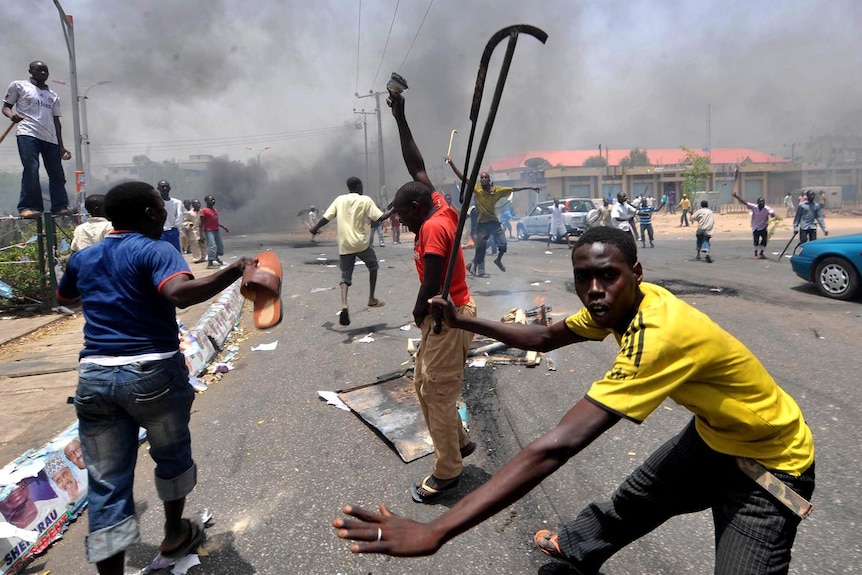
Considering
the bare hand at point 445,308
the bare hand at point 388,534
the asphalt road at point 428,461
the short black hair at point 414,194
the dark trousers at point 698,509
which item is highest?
the short black hair at point 414,194

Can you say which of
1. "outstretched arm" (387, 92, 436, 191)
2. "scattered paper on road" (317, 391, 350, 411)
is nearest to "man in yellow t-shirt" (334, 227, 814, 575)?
"outstretched arm" (387, 92, 436, 191)

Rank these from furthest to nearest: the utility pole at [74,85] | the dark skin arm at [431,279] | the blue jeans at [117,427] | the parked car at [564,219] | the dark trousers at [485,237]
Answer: the parked car at [564,219] < the utility pole at [74,85] < the dark trousers at [485,237] < the dark skin arm at [431,279] < the blue jeans at [117,427]

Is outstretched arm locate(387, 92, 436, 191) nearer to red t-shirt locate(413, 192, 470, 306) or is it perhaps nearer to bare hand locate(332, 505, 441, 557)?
red t-shirt locate(413, 192, 470, 306)

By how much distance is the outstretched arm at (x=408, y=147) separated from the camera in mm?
3443

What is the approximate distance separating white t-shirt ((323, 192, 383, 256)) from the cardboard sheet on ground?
229 centimetres

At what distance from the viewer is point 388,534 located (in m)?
1.25

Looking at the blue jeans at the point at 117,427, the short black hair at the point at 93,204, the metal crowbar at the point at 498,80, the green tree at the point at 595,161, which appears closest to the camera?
the metal crowbar at the point at 498,80

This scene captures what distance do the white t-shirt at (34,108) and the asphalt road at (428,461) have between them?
12.7 feet

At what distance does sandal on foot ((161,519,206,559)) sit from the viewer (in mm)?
2398

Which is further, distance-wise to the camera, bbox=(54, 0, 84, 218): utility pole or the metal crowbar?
bbox=(54, 0, 84, 218): utility pole

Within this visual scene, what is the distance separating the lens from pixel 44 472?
2.68 meters

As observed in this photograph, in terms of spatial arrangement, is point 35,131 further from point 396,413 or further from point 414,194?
point 414,194

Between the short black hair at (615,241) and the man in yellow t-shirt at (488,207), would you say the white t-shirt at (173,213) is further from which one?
the short black hair at (615,241)

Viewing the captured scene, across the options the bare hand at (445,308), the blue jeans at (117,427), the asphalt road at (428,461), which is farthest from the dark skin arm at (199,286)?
the asphalt road at (428,461)
